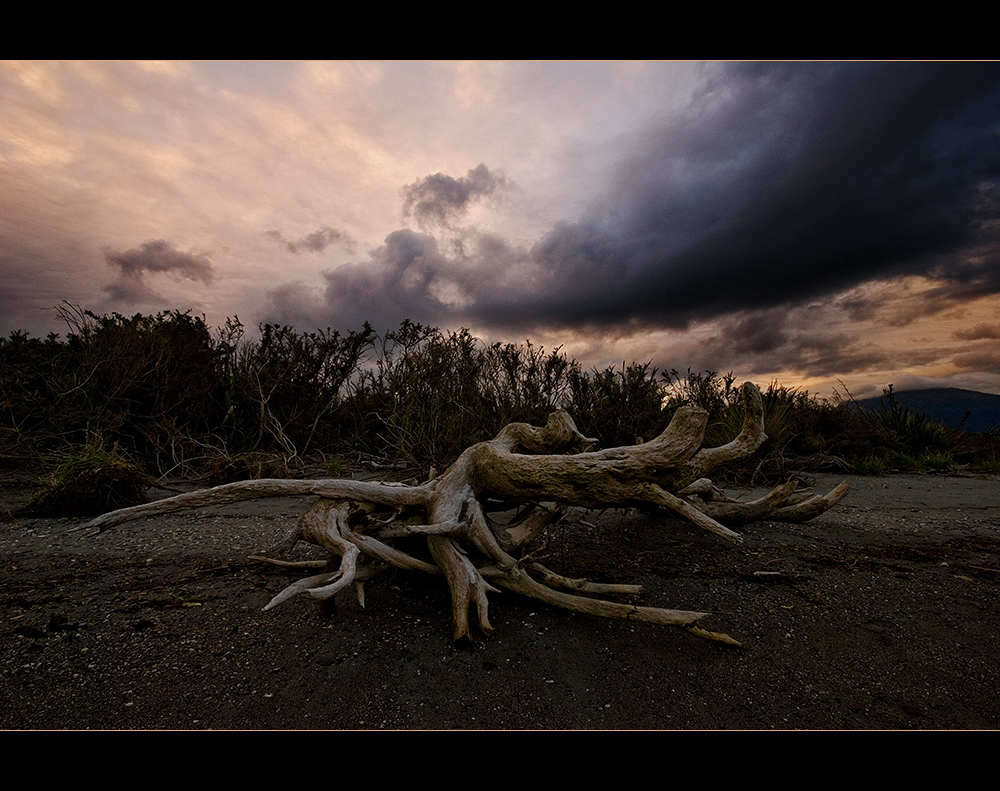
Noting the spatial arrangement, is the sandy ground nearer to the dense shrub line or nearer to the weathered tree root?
the weathered tree root

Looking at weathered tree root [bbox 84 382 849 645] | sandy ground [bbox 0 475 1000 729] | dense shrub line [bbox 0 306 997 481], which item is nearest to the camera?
sandy ground [bbox 0 475 1000 729]

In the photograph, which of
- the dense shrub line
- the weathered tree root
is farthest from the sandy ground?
the dense shrub line

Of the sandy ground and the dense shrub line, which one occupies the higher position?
the dense shrub line

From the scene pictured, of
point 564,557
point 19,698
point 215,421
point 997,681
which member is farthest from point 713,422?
point 215,421

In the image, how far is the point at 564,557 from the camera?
392 cm

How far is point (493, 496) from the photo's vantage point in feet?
11.1

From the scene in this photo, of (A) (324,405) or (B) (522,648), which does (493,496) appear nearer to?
(B) (522,648)

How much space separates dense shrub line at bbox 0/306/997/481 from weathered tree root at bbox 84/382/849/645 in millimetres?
3317

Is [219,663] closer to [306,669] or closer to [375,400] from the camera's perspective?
[306,669]

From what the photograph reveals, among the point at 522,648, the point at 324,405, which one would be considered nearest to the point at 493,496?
the point at 522,648

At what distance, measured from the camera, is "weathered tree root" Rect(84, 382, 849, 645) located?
2.64 meters

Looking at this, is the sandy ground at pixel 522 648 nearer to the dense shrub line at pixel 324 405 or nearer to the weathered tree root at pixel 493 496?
the weathered tree root at pixel 493 496

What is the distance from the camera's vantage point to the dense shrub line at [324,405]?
7.35 metres

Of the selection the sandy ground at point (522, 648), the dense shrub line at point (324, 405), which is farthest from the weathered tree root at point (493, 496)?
the dense shrub line at point (324, 405)
